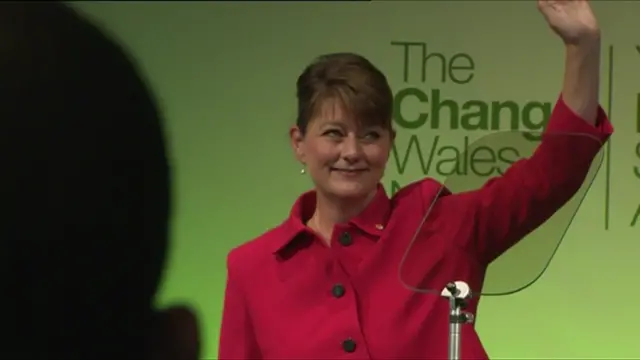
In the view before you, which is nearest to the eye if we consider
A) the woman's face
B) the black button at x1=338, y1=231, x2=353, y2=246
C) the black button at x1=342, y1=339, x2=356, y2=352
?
the woman's face

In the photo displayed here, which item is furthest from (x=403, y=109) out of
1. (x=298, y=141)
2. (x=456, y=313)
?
(x=456, y=313)

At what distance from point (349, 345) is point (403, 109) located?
61 centimetres

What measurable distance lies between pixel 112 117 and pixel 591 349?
85cm

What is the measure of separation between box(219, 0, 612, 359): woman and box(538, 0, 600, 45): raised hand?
0.24 ft

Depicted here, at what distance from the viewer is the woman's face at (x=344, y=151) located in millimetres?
985

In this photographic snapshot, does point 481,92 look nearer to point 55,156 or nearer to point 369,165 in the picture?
point 369,165

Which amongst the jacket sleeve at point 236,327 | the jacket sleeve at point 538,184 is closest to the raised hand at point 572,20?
the jacket sleeve at point 538,184

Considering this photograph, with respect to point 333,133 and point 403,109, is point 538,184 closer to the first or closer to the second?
point 333,133

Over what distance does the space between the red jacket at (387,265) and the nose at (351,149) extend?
0.20 ft

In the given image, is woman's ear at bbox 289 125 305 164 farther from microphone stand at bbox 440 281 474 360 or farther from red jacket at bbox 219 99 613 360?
microphone stand at bbox 440 281 474 360

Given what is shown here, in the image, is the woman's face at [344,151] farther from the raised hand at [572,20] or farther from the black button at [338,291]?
the raised hand at [572,20]

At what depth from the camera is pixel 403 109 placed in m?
1.46

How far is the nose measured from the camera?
983mm

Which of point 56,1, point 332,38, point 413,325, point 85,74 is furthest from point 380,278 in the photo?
point 56,1
